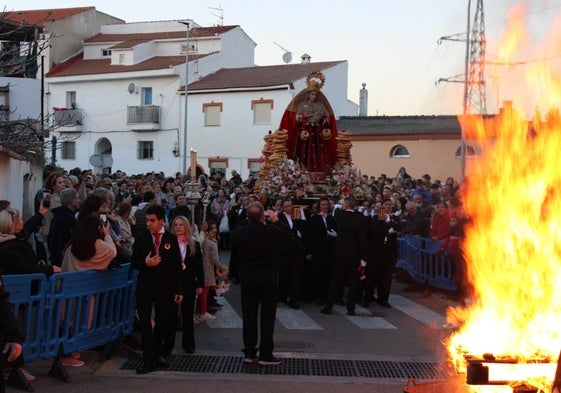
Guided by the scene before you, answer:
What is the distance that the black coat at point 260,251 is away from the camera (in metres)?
8.12

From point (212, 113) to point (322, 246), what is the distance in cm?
2879

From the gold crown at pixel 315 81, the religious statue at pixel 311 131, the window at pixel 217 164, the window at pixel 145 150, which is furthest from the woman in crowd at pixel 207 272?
the window at pixel 145 150

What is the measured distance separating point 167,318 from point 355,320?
3.81 metres

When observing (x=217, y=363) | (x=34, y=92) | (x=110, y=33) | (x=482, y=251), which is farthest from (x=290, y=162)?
(x=110, y=33)

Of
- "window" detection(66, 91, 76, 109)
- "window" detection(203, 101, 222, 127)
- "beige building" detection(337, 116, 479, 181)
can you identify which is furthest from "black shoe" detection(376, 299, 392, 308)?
"window" detection(66, 91, 76, 109)

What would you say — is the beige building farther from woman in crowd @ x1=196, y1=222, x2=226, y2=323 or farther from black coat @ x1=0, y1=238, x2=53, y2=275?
black coat @ x1=0, y1=238, x2=53, y2=275

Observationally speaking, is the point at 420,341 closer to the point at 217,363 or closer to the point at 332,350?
the point at 332,350

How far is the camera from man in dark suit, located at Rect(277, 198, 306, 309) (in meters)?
Result: 11.6

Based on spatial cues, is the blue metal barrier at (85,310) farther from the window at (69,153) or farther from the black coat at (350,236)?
the window at (69,153)

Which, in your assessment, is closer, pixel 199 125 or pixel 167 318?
pixel 167 318

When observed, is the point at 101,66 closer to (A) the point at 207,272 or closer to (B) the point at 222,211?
(B) the point at 222,211

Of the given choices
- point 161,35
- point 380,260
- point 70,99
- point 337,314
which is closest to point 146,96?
point 161,35

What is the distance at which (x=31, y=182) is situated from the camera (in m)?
17.8

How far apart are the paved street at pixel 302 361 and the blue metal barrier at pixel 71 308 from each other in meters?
0.36
